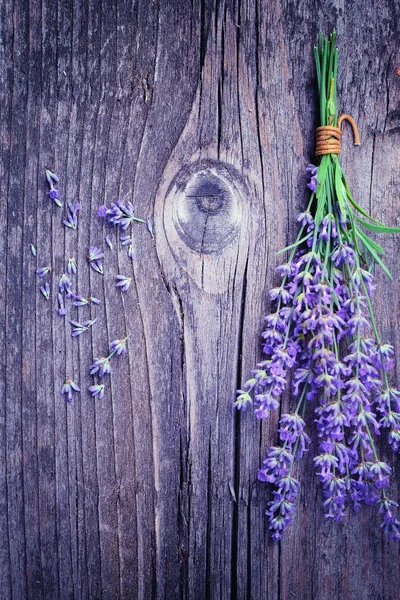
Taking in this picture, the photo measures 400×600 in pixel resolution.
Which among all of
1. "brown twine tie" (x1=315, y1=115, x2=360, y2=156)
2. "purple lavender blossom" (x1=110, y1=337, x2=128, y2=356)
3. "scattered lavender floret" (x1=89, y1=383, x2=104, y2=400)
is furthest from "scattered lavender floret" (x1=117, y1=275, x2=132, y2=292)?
"brown twine tie" (x1=315, y1=115, x2=360, y2=156)

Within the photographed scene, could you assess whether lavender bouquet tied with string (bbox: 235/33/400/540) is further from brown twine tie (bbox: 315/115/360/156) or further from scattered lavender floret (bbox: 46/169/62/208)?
scattered lavender floret (bbox: 46/169/62/208)

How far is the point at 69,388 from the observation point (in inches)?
53.0

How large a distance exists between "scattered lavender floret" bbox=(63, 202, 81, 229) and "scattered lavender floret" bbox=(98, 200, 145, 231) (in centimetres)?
6

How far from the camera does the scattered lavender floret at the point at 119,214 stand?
4.34ft

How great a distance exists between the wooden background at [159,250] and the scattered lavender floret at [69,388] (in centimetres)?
2

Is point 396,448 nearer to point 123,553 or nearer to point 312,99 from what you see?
point 123,553

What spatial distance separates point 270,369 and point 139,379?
1.07ft

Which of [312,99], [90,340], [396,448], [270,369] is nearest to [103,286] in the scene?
[90,340]

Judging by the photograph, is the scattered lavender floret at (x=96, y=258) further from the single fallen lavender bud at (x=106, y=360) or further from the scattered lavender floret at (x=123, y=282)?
the single fallen lavender bud at (x=106, y=360)

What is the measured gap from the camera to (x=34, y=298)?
135 centimetres

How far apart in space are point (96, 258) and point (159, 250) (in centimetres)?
15

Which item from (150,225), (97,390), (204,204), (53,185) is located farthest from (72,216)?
(97,390)

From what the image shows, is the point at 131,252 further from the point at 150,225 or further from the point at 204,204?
the point at 204,204

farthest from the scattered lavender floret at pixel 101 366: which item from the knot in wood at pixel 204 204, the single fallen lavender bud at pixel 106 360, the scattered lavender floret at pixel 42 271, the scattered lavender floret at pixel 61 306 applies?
the knot in wood at pixel 204 204
